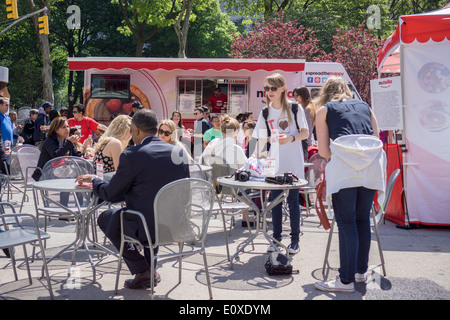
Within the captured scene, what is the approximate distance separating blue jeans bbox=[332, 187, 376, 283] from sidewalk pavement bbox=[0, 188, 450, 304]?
25cm

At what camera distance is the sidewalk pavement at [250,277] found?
156 inches

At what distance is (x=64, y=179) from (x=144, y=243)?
64.4 inches

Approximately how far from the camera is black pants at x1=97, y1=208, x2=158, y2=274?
152 inches

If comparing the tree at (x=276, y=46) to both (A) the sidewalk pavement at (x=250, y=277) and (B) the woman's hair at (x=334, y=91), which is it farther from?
(B) the woman's hair at (x=334, y=91)

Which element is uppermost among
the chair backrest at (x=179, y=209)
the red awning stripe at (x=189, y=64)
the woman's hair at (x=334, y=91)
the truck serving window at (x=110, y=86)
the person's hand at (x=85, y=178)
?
the red awning stripe at (x=189, y=64)

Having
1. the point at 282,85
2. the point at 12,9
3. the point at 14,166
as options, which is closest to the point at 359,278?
the point at 282,85

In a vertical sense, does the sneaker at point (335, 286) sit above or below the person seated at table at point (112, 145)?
below

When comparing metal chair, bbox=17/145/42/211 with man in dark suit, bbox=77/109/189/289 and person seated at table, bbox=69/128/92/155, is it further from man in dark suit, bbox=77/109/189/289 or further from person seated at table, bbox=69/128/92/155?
man in dark suit, bbox=77/109/189/289

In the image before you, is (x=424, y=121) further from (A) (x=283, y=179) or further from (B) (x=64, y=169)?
(B) (x=64, y=169)

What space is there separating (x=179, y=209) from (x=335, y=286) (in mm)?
1449

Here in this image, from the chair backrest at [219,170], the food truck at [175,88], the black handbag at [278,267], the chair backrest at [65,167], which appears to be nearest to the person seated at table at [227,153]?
the chair backrest at [219,170]

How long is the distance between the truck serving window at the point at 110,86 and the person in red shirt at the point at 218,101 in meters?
2.39

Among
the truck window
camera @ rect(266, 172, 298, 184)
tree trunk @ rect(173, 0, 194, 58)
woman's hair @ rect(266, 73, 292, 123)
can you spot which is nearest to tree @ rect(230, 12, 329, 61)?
tree trunk @ rect(173, 0, 194, 58)
